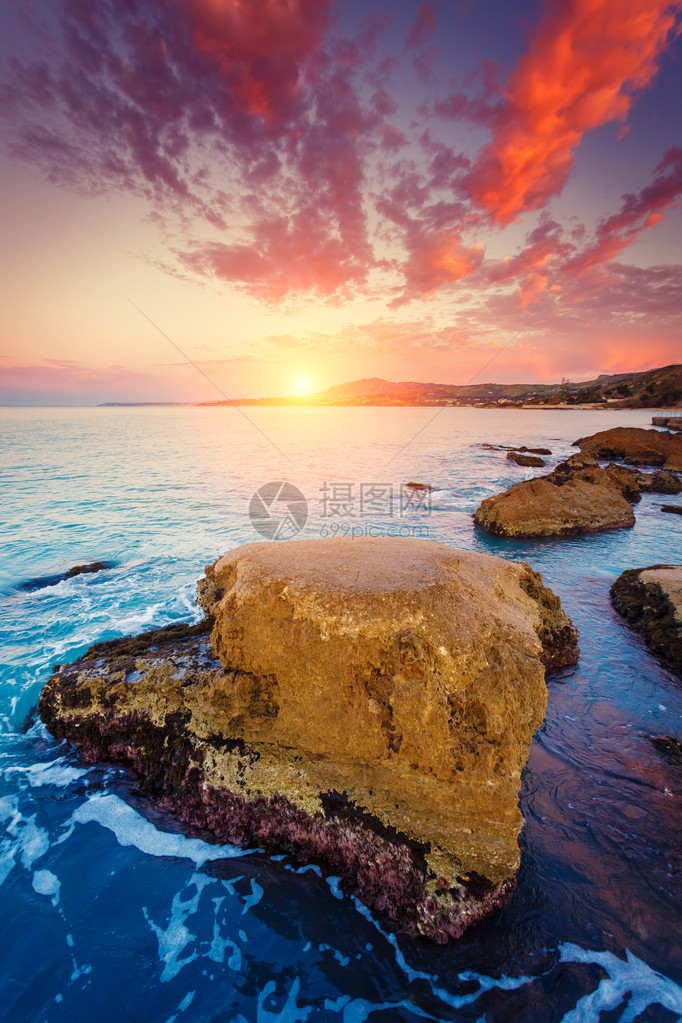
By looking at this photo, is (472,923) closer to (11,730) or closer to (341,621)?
(341,621)

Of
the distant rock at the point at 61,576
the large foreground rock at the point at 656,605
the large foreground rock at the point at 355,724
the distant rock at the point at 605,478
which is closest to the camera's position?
the large foreground rock at the point at 355,724

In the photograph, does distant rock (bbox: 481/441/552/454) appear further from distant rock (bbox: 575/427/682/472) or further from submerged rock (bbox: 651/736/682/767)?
submerged rock (bbox: 651/736/682/767)

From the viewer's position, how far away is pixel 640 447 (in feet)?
126

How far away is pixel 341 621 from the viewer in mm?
5578

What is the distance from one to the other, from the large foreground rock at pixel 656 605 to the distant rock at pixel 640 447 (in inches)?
1141

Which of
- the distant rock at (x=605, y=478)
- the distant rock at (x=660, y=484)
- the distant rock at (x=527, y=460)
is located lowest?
the distant rock at (x=660, y=484)

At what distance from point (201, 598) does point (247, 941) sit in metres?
6.32

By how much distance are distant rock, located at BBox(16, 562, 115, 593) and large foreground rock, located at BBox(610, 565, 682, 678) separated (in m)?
16.8

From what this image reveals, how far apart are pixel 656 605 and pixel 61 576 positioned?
1829cm

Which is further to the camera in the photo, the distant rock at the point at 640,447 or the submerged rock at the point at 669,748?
the distant rock at the point at 640,447

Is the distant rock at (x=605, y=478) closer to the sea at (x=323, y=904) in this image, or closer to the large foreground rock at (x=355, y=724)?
the sea at (x=323, y=904)

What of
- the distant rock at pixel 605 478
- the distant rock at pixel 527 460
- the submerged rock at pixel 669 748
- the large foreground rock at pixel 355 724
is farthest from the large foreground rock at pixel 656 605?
the distant rock at pixel 527 460

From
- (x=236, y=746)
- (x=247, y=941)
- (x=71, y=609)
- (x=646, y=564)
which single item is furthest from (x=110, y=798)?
(x=646, y=564)

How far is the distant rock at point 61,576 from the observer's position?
13688 millimetres
